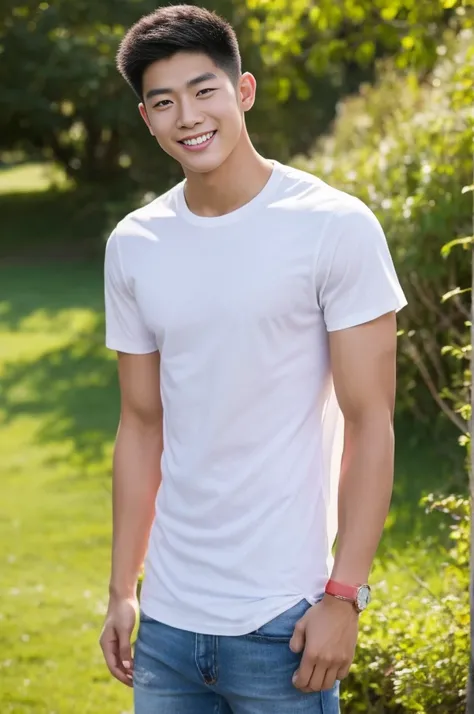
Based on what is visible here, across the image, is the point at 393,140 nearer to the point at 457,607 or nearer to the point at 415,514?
the point at 415,514

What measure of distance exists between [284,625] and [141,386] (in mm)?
651

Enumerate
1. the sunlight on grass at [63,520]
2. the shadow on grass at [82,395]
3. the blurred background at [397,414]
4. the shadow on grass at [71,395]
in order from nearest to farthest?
the blurred background at [397,414], the sunlight on grass at [63,520], the shadow on grass at [82,395], the shadow on grass at [71,395]

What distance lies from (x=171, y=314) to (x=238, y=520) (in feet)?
1.43

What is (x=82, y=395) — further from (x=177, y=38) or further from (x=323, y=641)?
(x=323, y=641)

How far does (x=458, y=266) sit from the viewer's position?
8.48 metres

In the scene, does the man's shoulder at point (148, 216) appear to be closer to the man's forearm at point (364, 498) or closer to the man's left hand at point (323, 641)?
the man's forearm at point (364, 498)

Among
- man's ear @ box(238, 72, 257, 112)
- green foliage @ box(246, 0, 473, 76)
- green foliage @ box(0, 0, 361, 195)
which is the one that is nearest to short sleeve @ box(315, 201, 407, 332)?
man's ear @ box(238, 72, 257, 112)

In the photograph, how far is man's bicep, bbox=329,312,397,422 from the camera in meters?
2.24

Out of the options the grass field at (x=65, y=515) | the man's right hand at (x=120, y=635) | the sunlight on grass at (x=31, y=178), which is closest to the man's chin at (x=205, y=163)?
the man's right hand at (x=120, y=635)

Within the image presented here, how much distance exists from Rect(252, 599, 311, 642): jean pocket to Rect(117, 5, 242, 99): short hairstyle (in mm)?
1102

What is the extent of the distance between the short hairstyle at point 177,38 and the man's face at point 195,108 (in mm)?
18

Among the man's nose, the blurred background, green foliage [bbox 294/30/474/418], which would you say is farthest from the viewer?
green foliage [bbox 294/30/474/418]

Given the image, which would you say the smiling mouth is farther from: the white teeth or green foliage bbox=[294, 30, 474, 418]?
green foliage bbox=[294, 30, 474, 418]

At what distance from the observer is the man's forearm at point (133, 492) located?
2.63m
